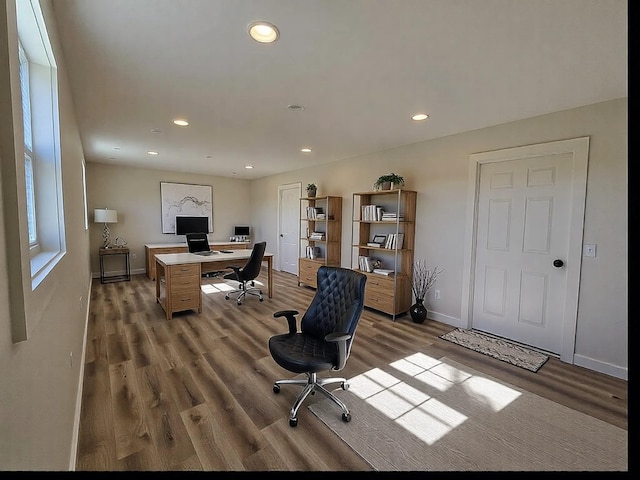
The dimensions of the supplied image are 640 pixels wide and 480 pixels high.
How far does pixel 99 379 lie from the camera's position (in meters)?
2.40

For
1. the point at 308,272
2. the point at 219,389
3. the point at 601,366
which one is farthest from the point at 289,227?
the point at 601,366

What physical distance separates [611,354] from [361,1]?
3.43 meters

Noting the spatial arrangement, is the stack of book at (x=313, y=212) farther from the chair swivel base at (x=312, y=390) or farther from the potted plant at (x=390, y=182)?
the chair swivel base at (x=312, y=390)

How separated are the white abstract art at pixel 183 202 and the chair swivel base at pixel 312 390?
561 centimetres

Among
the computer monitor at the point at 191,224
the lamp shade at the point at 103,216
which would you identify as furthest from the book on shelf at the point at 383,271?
the lamp shade at the point at 103,216

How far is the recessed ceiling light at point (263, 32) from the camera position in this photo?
5.52 feet

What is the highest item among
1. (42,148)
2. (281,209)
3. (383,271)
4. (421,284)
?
(42,148)

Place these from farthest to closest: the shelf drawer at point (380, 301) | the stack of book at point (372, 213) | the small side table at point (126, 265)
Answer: the small side table at point (126, 265)
the stack of book at point (372, 213)
the shelf drawer at point (380, 301)

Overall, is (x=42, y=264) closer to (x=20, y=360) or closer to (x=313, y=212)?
(x=20, y=360)

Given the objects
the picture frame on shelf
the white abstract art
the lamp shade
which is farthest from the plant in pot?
the lamp shade

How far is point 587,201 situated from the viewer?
106 inches

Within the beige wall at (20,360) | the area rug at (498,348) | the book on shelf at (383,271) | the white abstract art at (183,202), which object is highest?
the white abstract art at (183,202)

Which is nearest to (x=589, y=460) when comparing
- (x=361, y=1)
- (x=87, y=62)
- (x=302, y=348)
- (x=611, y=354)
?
(x=611, y=354)

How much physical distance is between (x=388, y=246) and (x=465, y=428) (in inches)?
98.6
